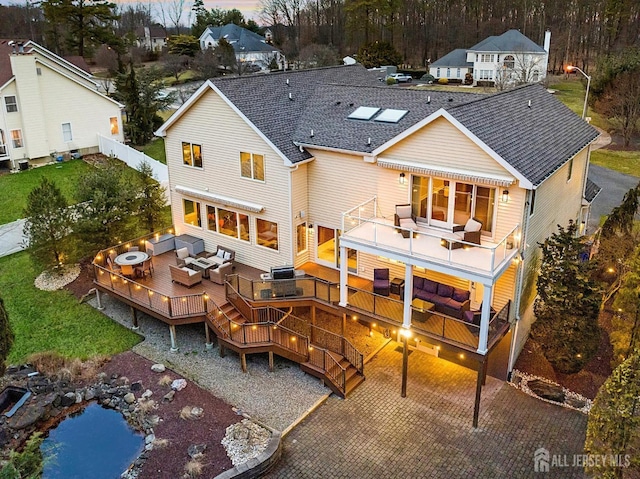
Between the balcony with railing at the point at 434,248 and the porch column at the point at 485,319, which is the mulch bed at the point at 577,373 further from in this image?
the balcony with railing at the point at 434,248

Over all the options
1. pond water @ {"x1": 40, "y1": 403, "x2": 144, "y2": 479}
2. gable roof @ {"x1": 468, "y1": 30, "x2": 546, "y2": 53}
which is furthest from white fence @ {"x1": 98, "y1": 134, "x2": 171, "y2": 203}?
gable roof @ {"x1": 468, "y1": 30, "x2": 546, "y2": 53}

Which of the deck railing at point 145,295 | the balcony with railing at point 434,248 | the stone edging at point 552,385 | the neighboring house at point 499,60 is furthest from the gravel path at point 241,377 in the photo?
the neighboring house at point 499,60

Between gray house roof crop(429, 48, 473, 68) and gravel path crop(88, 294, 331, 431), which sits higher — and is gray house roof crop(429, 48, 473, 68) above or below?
above

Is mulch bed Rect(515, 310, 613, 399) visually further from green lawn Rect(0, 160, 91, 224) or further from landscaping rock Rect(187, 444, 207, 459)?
green lawn Rect(0, 160, 91, 224)

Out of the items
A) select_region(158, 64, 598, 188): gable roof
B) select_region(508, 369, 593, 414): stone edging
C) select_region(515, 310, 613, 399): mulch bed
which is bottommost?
→ select_region(508, 369, 593, 414): stone edging

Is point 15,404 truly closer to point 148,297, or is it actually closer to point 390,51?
point 148,297
